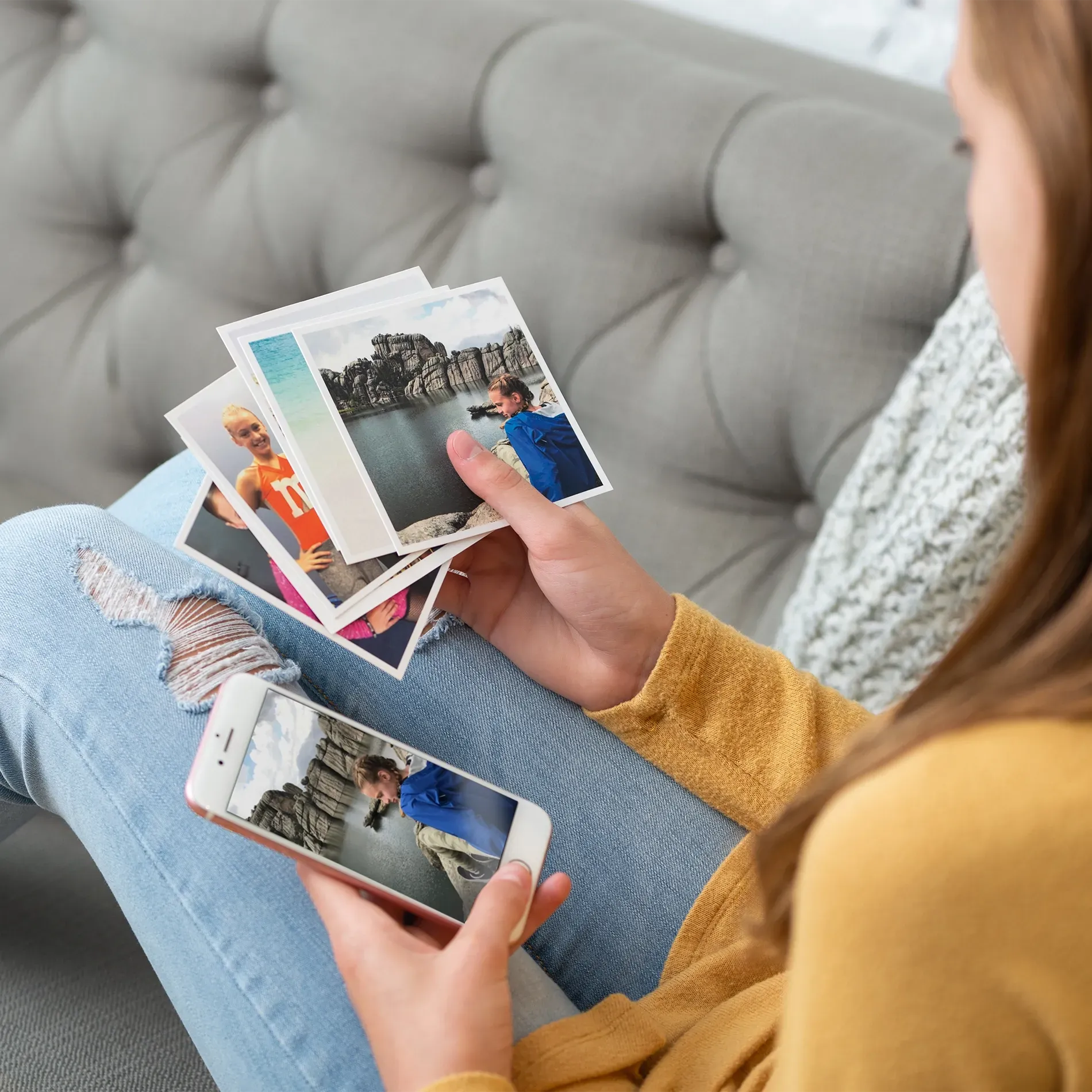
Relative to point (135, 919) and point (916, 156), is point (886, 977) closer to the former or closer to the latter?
point (135, 919)

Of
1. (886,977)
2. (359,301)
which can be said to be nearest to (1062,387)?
(886,977)

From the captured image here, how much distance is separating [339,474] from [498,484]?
0.12 meters

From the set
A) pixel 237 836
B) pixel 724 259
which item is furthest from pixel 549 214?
pixel 237 836

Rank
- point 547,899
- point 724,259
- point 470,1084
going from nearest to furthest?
point 470,1084 → point 547,899 → point 724,259

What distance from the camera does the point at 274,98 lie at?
115 centimetres

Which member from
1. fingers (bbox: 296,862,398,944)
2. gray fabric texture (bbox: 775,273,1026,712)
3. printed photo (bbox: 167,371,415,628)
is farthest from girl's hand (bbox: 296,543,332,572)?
gray fabric texture (bbox: 775,273,1026,712)

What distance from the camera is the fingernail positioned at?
0.73m

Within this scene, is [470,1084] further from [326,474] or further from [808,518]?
[808,518]

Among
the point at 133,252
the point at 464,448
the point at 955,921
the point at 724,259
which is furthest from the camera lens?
the point at 133,252

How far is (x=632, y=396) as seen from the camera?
3.51 ft

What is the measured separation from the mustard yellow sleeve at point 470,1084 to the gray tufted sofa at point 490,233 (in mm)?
368

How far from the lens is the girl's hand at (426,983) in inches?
20.4

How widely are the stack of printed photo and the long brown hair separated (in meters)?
0.37

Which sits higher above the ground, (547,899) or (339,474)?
(339,474)
